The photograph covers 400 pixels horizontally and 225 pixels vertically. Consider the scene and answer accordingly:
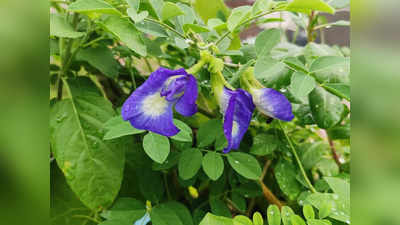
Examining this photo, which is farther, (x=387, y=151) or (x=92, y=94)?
(x=92, y=94)

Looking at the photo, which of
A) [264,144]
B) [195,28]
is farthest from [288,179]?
[195,28]

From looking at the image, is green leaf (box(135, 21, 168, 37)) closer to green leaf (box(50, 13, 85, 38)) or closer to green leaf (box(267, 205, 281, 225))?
green leaf (box(50, 13, 85, 38))

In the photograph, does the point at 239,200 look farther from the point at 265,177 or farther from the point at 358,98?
the point at 358,98

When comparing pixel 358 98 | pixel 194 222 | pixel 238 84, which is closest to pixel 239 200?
pixel 194 222

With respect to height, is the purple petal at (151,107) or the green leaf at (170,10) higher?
the green leaf at (170,10)

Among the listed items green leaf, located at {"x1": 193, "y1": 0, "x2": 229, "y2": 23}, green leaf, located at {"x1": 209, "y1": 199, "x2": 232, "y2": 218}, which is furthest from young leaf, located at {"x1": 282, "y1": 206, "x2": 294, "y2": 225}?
green leaf, located at {"x1": 193, "y1": 0, "x2": 229, "y2": 23}

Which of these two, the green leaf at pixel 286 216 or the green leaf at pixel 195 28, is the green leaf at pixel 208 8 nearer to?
the green leaf at pixel 195 28

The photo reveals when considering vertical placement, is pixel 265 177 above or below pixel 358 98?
below

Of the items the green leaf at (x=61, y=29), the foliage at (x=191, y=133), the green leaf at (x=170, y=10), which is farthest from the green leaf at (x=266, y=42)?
the green leaf at (x=61, y=29)
